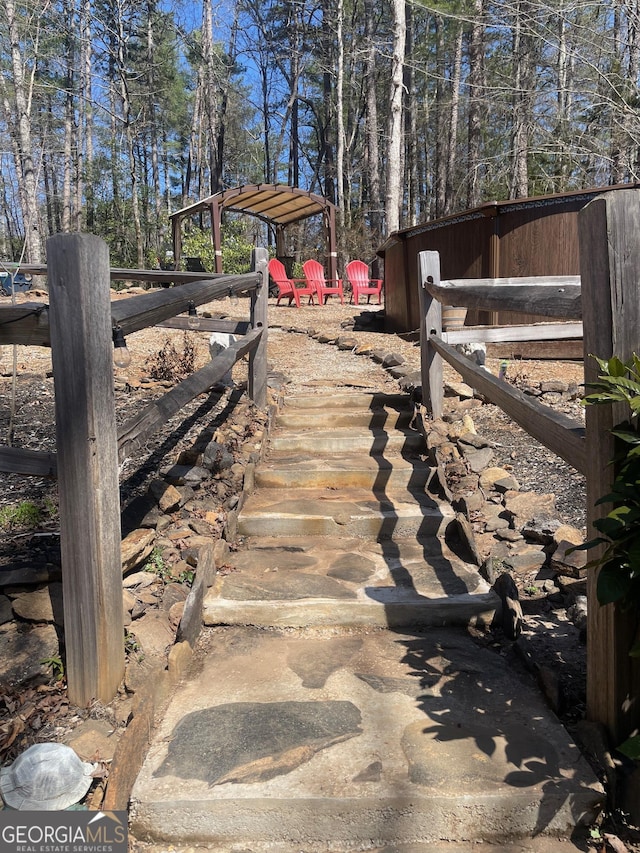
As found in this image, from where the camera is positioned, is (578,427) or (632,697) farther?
(578,427)

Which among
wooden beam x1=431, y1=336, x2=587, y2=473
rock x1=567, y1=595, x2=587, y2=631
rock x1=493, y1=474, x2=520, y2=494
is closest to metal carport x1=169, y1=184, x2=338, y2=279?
rock x1=493, y1=474, x2=520, y2=494

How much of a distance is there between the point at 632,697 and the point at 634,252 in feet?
4.21

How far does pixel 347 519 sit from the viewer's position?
3738mm

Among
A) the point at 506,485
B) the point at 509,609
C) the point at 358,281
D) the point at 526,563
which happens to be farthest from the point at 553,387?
the point at 358,281

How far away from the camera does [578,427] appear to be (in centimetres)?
221

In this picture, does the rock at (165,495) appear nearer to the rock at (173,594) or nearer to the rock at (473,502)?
the rock at (173,594)

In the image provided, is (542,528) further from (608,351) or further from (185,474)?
(185,474)

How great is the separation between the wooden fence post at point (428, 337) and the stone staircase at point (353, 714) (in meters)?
1.35

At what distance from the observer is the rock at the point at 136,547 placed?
2.78 meters

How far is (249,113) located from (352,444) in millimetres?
37069

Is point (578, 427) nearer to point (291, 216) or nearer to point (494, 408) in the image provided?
point (494, 408)

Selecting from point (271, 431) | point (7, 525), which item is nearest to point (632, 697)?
point (7, 525)

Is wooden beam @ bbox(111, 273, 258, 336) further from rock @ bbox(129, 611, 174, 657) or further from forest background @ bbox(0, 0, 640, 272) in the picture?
forest background @ bbox(0, 0, 640, 272)

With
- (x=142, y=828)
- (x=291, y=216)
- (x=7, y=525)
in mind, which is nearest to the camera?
(x=142, y=828)
